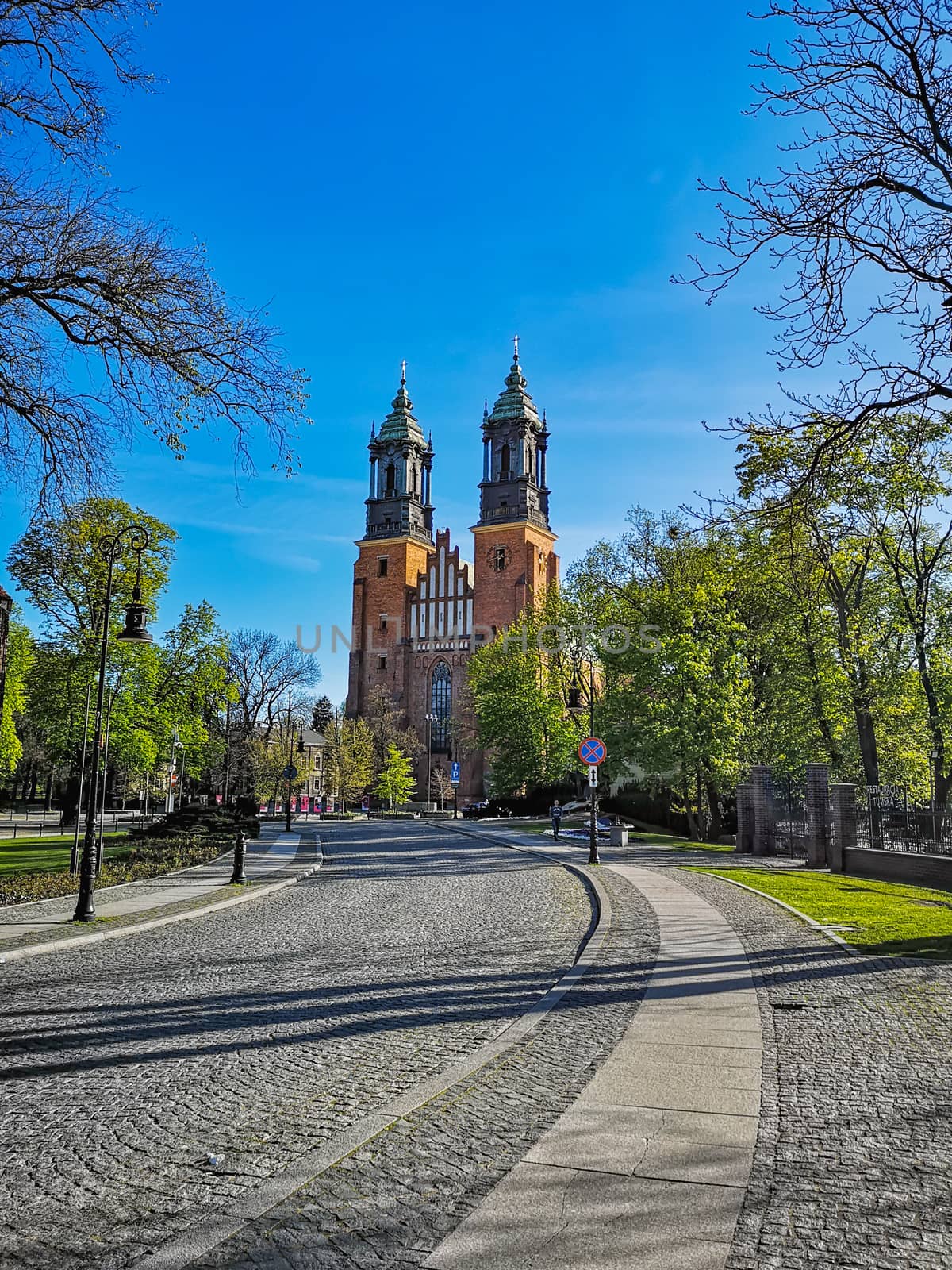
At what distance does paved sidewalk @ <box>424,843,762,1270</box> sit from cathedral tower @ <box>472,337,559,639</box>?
2829 inches

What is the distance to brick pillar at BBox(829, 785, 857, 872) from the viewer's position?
22.0m

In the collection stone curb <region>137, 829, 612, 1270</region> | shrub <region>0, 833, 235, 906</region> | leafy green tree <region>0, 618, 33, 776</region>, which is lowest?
shrub <region>0, 833, 235, 906</region>

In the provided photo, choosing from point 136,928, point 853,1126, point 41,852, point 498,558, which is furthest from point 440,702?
point 853,1126

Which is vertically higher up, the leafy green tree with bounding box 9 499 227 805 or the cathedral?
the cathedral

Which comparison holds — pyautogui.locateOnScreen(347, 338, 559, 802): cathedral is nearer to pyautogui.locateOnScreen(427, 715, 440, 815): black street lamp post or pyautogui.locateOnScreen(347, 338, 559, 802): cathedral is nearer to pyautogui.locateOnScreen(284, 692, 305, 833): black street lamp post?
pyautogui.locateOnScreen(427, 715, 440, 815): black street lamp post

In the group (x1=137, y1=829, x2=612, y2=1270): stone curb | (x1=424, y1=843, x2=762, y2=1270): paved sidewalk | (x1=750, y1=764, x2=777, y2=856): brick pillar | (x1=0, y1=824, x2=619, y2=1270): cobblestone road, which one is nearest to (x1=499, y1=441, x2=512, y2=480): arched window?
(x1=750, y1=764, x2=777, y2=856): brick pillar

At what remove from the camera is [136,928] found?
40.9ft

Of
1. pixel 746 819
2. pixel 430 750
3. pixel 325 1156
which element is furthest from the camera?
pixel 430 750

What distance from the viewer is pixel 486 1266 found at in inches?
133

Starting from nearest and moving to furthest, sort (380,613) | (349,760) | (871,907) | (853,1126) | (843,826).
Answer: (853,1126) → (871,907) → (843,826) → (349,760) → (380,613)

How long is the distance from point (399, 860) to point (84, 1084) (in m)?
19.3

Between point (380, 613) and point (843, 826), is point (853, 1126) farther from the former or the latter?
point (380, 613)

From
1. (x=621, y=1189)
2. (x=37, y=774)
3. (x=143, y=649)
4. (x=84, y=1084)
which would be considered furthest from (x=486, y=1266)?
(x=37, y=774)

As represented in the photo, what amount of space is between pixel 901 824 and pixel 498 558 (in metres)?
62.5
